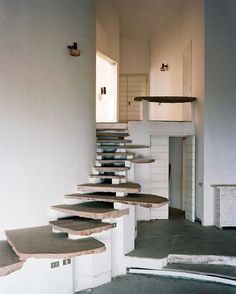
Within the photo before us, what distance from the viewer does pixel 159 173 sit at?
7547mm

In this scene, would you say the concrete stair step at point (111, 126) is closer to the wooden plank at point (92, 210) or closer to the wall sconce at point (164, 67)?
the wooden plank at point (92, 210)

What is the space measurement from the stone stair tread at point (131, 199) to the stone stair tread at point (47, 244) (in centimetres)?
68

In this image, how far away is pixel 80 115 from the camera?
5039mm

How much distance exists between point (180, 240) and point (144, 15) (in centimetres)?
603

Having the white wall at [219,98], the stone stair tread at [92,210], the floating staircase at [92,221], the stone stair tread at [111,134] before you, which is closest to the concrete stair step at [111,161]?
the floating staircase at [92,221]

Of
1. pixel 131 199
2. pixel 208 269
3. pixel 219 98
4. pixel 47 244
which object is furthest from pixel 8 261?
pixel 219 98

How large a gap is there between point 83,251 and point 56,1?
3211mm

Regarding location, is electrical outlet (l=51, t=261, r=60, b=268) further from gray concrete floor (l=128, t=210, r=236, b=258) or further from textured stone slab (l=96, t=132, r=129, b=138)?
textured stone slab (l=96, t=132, r=129, b=138)

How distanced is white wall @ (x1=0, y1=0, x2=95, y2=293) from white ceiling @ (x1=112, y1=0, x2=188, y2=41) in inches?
139

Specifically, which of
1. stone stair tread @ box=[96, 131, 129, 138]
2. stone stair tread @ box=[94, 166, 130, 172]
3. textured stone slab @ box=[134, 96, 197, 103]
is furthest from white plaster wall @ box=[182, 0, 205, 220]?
stone stair tread @ box=[94, 166, 130, 172]

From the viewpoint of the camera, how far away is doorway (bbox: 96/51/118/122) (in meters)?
9.13

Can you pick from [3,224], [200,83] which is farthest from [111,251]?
[200,83]

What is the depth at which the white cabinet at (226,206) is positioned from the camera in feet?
21.5

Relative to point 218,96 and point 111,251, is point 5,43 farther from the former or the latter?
point 218,96
